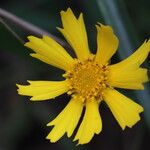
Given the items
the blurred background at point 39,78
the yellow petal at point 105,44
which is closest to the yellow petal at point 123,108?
the yellow petal at point 105,44

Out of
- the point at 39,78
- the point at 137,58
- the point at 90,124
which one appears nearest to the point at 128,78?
the point at 137,58

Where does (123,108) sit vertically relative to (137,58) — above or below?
below

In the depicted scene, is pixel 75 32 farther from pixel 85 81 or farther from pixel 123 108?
pixel 123 108

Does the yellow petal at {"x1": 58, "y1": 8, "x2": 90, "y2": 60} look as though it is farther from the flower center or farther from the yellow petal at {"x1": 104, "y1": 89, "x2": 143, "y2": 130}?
the yellow petal at {"x1": 104, "y1": 89, "x2": 143, "y2": 130}

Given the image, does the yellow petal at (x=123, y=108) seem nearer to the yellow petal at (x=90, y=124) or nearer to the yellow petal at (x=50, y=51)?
the yellow petal at (x=90, y=124)

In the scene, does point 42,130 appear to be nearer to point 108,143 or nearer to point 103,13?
point 108,143

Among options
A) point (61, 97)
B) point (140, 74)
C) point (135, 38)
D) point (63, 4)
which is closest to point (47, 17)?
point (63, 4)
